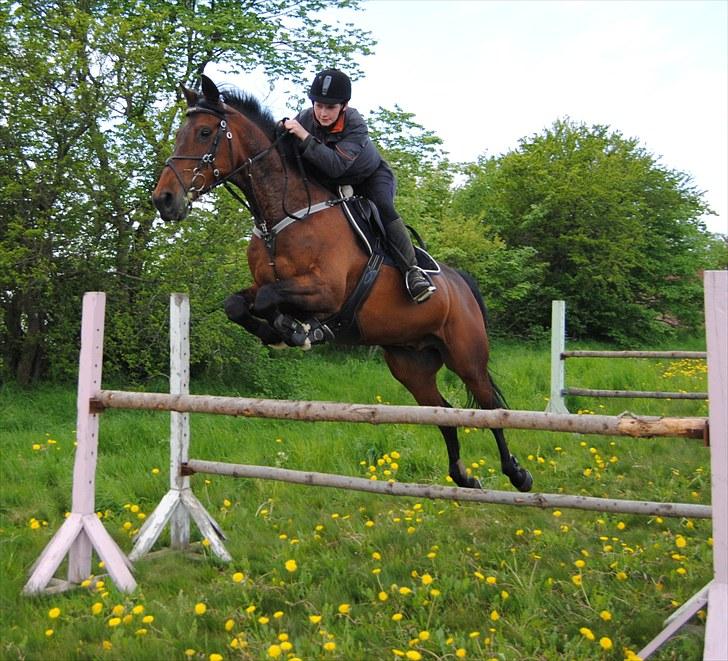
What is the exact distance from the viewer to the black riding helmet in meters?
3.72

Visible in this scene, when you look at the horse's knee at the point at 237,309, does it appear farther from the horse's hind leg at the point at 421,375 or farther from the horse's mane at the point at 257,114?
the horse's hind leg at the point at 421,375

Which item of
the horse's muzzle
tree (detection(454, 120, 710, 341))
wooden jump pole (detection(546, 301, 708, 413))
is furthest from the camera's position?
tree (detection(454, 120, 710, 341))

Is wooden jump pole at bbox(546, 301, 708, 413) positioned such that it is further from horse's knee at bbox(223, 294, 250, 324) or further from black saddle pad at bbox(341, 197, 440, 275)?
horse's knee at bbox(223, 294, 250, 324)

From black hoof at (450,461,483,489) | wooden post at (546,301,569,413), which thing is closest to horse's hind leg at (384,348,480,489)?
black hoof at (450,461,483,489)

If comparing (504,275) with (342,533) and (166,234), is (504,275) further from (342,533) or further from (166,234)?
(342,533)

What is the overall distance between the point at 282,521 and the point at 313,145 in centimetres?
223

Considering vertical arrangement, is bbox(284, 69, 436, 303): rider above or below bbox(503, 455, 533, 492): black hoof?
above

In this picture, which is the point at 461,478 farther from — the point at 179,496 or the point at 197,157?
the point at 197,157

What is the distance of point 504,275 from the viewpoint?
711 inches

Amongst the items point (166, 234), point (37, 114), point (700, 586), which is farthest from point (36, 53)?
point (700, 586)

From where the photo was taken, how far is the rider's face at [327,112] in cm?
382

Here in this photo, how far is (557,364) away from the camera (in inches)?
280

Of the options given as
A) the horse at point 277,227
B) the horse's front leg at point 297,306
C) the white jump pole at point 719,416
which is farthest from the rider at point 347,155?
the white jump pole at point 719,416

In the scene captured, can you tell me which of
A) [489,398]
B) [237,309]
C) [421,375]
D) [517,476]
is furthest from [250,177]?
Result: [517,476]
